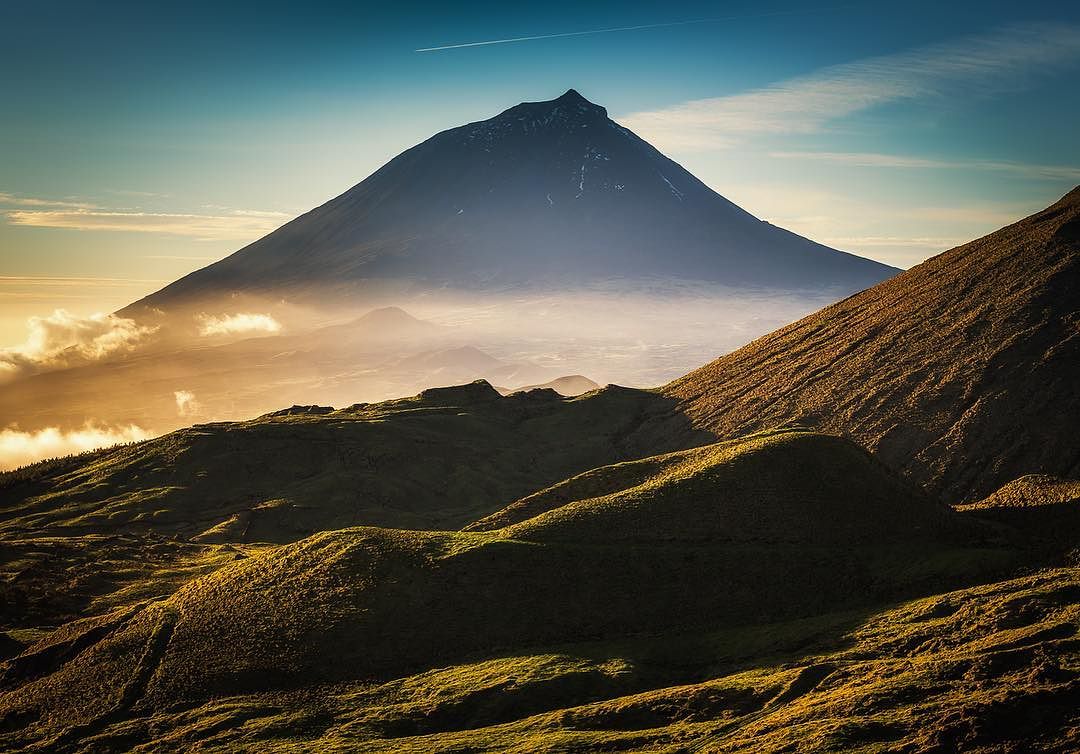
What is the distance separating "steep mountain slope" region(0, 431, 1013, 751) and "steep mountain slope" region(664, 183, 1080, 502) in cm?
3190

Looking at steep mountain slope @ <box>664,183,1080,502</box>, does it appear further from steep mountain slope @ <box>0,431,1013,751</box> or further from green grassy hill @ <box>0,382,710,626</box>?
steep mountain slope @ <box>0,431,1013,751</box>

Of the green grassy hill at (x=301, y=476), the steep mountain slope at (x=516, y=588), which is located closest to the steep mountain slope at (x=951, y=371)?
the green grassy hill at (x=301, y=476)

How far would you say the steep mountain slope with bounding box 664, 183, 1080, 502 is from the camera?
109m

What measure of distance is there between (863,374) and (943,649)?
8194 cm

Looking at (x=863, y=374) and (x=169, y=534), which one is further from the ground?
(x=863, y=374)

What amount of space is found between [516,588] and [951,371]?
246 feet

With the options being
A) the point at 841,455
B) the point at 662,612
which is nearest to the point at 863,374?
the point at 841,455

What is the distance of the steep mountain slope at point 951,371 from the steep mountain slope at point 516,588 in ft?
105

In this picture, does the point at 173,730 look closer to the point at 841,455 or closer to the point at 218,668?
the point at 218,668

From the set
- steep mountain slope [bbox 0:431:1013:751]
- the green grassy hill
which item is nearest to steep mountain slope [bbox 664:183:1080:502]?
the green grassy hill

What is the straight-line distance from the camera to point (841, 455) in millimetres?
84500

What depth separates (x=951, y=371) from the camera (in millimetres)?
122062

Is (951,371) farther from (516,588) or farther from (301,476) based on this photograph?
(301,476)

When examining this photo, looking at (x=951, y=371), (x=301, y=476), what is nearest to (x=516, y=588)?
(x=951, y=371)
